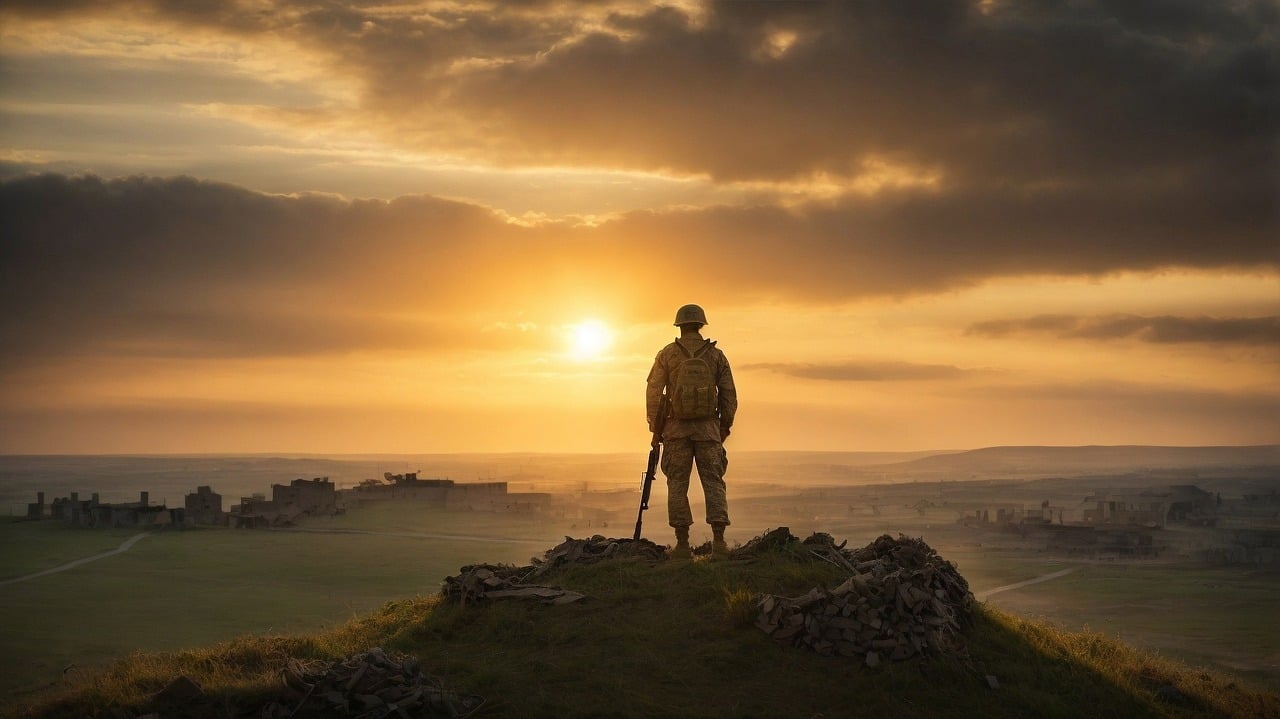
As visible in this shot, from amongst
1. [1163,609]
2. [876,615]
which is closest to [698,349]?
[876,615]

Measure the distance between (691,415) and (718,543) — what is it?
2.47 m

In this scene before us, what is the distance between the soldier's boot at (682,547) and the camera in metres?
20.0

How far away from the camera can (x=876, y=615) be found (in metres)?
15.0

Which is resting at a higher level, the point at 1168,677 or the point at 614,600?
the point at 614,600

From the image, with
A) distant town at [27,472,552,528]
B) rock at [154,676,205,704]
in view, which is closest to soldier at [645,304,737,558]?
rock at [154,676,205,704]

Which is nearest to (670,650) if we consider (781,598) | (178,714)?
(781,598)

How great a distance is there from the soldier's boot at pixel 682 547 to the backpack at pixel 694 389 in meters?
2.20

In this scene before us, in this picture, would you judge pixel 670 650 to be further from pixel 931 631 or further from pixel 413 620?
pixel 413 620

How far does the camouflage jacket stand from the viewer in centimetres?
2033

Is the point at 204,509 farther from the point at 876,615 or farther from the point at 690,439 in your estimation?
the point at 876,615

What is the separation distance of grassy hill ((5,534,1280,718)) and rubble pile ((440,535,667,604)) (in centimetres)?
26

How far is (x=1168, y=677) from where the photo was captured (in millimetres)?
17125

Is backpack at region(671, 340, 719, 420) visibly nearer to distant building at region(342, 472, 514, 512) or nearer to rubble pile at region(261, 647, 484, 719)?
rubble pile at region(261, 647, 484, 719)

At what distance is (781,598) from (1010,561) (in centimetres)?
4896
